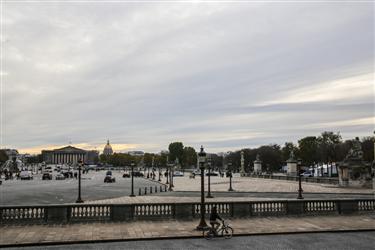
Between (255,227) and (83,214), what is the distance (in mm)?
8956

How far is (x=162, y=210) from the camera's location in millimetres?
23125

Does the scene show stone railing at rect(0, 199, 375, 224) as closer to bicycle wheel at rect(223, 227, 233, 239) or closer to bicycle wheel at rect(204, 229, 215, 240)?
bicycle wheel at rect(223, 227, 233, 239)

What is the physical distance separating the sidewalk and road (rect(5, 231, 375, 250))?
0.61 metres

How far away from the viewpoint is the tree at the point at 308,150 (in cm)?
13000

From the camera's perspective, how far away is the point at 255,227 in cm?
2083

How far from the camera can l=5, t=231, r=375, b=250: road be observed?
16625mm

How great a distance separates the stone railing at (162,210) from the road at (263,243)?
15.5ft

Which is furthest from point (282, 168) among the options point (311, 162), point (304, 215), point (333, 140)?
point (304, 215)

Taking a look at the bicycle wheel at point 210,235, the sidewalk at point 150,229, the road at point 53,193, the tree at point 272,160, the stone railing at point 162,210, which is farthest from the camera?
the tree at point 272,160

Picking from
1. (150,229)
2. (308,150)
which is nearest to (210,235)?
(150,229)

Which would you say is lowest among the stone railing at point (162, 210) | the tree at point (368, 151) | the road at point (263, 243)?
the road at point (263, 243)

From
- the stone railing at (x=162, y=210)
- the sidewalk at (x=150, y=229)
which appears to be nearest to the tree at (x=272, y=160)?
the stone railing at (x=162, y=210)

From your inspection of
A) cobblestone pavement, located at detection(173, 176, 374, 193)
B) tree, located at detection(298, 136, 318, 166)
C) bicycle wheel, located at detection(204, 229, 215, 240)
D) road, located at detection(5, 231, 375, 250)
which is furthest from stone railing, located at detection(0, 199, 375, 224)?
tree, located at detection(298, 136, 318, 166)

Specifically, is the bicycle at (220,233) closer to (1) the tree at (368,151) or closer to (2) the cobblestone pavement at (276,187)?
(2) the cobblestone pavement at (276,187)
